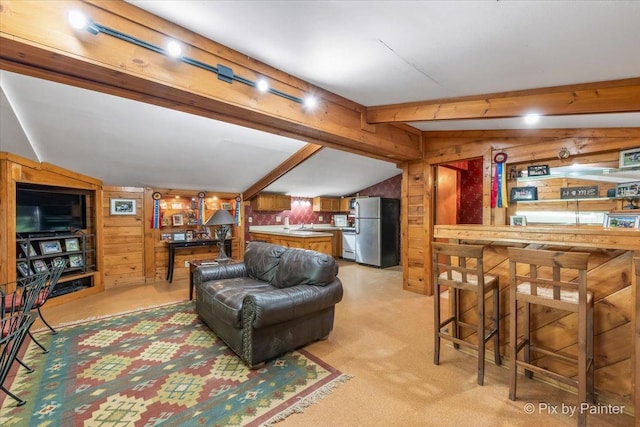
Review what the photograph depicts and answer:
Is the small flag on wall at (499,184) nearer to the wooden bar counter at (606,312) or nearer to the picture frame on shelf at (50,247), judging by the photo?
the wooden bar counter at (606,312)

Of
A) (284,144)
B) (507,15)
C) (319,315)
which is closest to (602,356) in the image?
(319,315)

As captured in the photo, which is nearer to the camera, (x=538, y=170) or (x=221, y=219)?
(x=538, y=170)

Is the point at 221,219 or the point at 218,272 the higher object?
the point at 221,219

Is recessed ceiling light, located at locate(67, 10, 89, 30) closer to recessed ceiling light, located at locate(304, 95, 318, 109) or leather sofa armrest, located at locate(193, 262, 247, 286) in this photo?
recessed ceiling light, located at locate(304, 95, 318, 109)

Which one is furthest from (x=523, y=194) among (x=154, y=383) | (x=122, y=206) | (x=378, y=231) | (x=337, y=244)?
(x=122, y=206)

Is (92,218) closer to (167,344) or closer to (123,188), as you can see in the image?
(123,188)

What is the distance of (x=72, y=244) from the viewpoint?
168 inches

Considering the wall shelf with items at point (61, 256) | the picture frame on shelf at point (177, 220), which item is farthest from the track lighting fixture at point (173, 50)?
the picture frame on shelf at point (177, 220)

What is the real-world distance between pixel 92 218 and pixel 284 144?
11.4 feet

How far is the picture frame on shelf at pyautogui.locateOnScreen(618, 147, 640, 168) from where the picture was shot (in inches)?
111

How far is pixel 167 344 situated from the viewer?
8.90 ft

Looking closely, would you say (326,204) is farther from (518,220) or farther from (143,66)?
(143,66)

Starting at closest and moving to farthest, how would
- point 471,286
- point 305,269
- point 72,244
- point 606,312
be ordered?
point 606,312 < point 471,286 < point 305,269 < point 72,244

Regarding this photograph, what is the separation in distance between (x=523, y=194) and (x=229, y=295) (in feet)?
12.5
